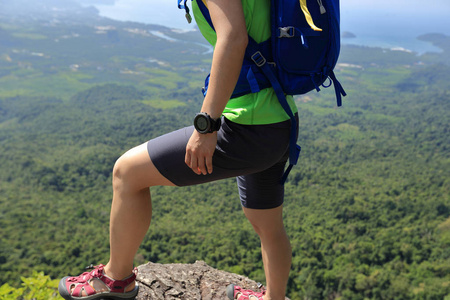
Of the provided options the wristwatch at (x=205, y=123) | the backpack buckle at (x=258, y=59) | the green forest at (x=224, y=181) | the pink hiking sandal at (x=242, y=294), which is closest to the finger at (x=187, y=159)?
the wristwatch at (x=205, y=123)

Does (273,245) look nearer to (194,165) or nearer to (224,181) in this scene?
(194,165)

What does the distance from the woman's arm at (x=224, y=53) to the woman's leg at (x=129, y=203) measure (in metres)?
0.29

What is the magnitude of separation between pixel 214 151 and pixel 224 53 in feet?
1.14

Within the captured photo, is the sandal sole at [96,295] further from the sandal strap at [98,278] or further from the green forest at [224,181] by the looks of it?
the green forest at [224,181]

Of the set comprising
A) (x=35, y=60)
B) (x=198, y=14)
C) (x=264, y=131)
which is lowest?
(x=35, y=60)

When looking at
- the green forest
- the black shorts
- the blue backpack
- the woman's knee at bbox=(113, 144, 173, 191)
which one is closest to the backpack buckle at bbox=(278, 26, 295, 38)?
the blue backpack

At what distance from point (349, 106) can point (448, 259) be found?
204 feet

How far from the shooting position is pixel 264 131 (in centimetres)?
141

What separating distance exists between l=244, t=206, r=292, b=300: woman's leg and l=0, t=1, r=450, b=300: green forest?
1689mm

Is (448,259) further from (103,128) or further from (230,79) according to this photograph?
(103,128)

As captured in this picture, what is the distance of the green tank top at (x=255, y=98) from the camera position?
1.31m

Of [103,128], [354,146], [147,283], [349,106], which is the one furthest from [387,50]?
[147,283]

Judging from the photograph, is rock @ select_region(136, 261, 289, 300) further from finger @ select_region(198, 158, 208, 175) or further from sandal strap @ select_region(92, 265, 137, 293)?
finger @ select_region(198, 158, 208, 175)

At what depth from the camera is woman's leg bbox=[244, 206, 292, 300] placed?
1.90m
